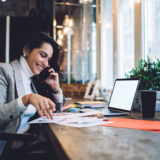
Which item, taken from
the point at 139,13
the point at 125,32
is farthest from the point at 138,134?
the point at 125,32

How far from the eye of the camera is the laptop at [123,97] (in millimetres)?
1196

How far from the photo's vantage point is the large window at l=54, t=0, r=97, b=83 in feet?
14.0

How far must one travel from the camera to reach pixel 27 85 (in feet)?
5.13

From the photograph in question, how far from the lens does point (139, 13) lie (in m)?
1.97

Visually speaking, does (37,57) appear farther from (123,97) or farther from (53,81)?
(123,97)

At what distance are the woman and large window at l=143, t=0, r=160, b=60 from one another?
87 centimetres

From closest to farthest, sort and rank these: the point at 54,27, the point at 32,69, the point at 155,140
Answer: the point at 155,140, the point at 32,69, the point at 54,27

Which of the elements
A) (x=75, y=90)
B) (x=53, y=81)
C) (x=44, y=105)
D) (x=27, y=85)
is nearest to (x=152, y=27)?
(x=53, y=81)

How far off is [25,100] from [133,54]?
152 centimetres

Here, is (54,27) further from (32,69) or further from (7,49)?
(32,69)

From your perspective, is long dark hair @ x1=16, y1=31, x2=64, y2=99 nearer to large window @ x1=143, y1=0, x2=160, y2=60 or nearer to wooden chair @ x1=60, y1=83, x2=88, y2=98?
large window @ x1=143, y1=0, x2=160, y2=60

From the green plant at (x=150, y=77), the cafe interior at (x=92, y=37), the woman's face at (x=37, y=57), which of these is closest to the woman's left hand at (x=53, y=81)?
the woman's face at (x=37, y=57)

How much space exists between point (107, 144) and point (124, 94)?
80cm

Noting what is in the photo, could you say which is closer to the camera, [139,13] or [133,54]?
[139,13]
